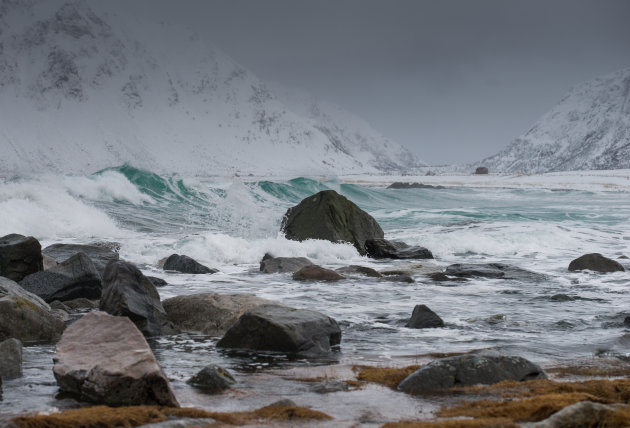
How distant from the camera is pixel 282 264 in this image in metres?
14.4

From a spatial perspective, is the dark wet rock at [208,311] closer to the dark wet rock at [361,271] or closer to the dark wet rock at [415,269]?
the dark wet rock at [361,271]

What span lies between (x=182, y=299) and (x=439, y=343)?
3481 millimetres

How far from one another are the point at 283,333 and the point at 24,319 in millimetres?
2932

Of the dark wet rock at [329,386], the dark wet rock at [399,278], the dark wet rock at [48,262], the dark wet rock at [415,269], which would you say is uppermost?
the dark wet rock at [48,262]

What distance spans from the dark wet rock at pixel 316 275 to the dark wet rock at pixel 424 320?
14.1ft

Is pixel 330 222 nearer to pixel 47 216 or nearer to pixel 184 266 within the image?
pixel 184 266

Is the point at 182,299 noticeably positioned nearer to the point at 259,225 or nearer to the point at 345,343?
the point at 345,343

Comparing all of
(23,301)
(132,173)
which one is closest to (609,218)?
(132,173)

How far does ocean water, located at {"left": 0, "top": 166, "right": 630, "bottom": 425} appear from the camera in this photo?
5.57 metres

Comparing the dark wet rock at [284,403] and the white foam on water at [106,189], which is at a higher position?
the white foam on water at [106,189]

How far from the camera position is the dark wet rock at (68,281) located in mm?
9570

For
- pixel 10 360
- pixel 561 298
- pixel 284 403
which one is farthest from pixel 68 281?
pixel 561 298

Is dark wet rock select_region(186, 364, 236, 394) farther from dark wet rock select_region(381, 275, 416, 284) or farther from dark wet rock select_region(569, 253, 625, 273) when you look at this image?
dark wet rock select_region(569, 253, 625, 273)

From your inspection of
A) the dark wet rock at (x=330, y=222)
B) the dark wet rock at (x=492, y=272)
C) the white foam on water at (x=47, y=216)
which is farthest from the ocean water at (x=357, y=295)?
the dark wet rock at (x=330, y=222)
